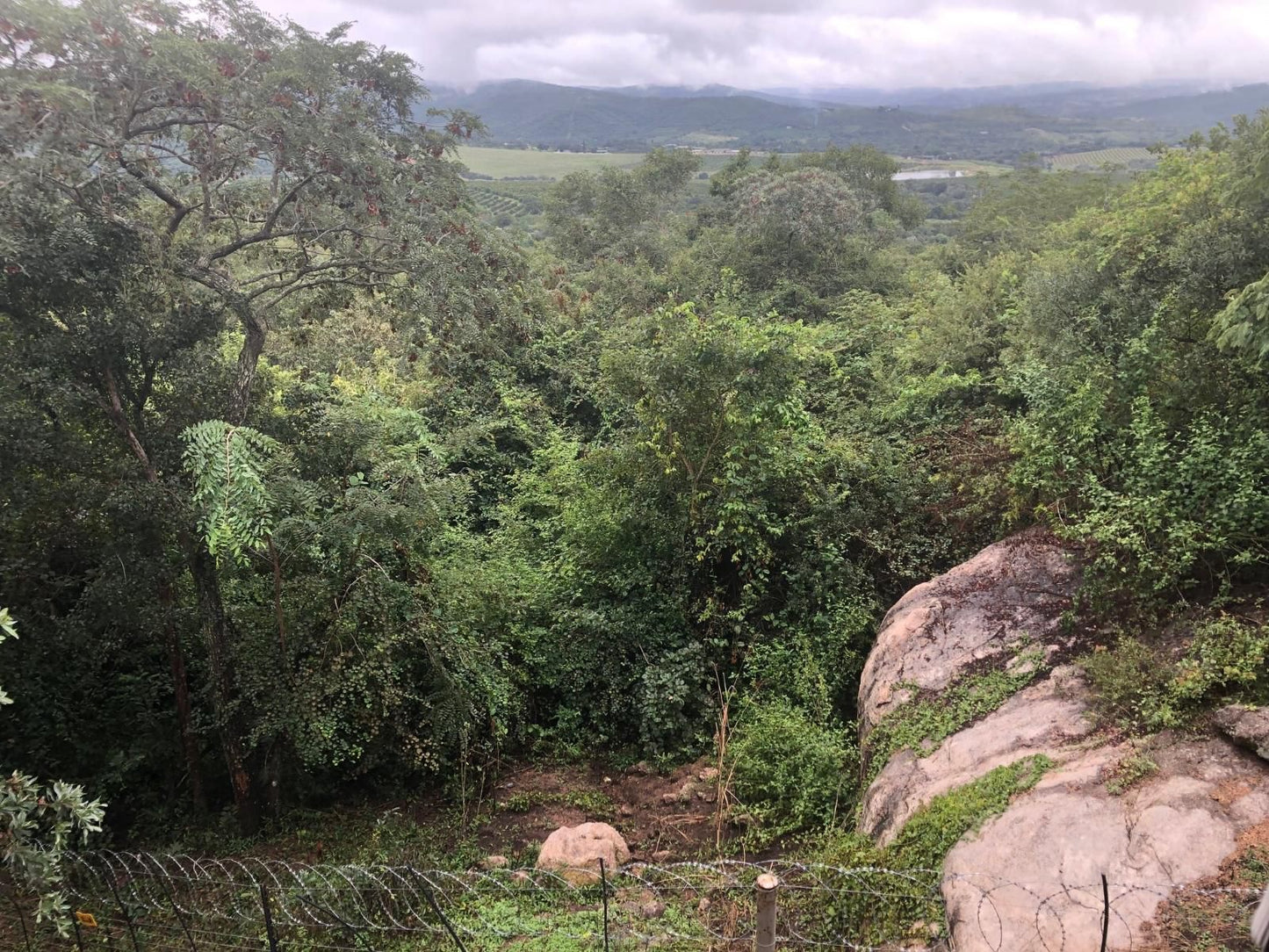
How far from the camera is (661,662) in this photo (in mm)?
8656

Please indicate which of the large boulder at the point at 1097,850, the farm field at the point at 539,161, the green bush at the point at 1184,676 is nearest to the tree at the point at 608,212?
the green bush at the point at 1184,676

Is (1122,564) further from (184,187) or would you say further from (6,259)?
(184,187)

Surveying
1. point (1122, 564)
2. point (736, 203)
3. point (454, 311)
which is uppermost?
point (736, 203)

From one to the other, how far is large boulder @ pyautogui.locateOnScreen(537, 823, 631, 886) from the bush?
1.28m

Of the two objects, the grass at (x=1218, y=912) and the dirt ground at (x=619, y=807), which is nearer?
the grass at (x=1218, y=912)

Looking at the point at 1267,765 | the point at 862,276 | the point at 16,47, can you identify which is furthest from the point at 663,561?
the point at 862,276

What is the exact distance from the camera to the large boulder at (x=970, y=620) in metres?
6.66

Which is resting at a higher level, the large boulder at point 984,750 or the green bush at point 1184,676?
the green bush at point 1184,676

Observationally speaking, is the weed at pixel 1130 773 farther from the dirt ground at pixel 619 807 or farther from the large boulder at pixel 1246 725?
the dirt ground at pixel 619 807

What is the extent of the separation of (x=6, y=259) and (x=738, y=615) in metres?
7.45

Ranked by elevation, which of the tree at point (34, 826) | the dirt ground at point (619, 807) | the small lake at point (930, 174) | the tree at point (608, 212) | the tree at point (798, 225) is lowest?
the dirt ground at point (619, 807)

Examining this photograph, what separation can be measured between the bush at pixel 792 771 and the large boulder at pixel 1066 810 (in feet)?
2.36

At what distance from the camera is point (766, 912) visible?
137 inches

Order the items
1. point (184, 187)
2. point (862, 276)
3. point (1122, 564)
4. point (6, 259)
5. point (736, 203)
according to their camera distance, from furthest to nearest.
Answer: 1. point (736, 203)
2. point (862, 276)
3. point (184, 187)
4. point (1122, 564)
5. point (6, 259)
